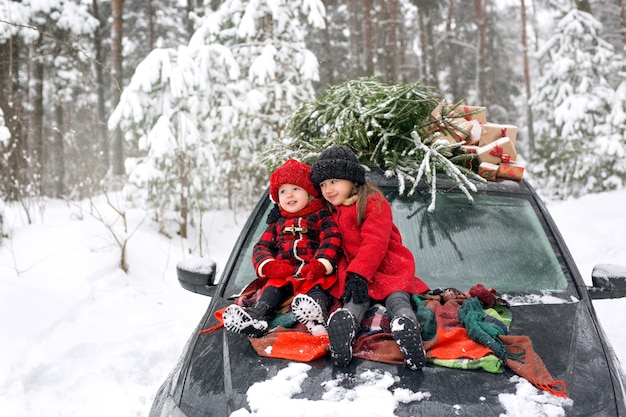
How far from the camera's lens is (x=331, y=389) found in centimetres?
179

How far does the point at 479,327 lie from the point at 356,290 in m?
0.58

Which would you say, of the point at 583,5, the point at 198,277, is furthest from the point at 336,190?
the point at 583,5

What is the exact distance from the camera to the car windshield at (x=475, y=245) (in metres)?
2.62

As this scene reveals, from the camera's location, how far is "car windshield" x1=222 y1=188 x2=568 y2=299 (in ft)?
8.58

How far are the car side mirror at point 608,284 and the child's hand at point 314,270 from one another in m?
1.40

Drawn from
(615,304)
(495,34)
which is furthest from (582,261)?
(495,34)

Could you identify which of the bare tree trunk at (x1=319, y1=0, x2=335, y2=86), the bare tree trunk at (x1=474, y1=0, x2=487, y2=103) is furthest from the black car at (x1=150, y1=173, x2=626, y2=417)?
the bare tree trunk at (x1=319, y1=0, x2=335, y2=86)

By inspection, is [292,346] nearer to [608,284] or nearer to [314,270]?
[314,270]

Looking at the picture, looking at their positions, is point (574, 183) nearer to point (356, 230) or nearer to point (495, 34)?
point (356, 230)

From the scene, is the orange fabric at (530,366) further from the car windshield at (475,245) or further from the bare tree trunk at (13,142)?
the bare tree trunk at (13,142)

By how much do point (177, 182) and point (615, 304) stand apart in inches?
274

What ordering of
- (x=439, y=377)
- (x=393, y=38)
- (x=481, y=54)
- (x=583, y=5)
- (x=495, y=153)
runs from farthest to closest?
(x=393, y=38) → (x=481, y=54) → (x=583, y=5) → (x=495, y=153) → (x=439, y=377)

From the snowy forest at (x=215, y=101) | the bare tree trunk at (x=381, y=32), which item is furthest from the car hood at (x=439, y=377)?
the bare tree trunk at (x=381, y=32)

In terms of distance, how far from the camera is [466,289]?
2.57 m
